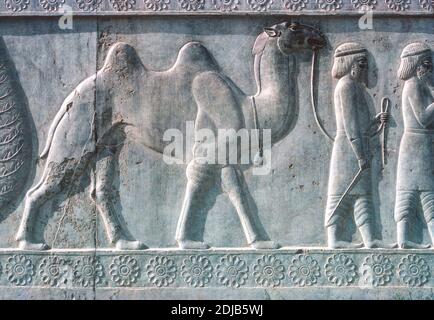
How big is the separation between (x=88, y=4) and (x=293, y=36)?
1.60m

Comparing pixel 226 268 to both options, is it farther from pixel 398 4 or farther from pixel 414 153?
pixel 398 4

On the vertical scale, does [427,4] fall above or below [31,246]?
above

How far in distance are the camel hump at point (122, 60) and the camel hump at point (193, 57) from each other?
0.33 m

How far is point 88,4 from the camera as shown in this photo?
5.31 meters

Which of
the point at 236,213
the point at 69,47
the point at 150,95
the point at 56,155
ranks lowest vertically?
the point at 236,213

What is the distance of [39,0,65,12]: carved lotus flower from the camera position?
532 cm

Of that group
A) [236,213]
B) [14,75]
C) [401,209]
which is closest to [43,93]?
[14,75]

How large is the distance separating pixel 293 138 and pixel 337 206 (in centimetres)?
62

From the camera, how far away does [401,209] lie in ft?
17.1

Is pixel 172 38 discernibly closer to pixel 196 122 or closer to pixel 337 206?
pixel 196 122

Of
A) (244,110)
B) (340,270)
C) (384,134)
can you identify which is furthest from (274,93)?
(340,270)

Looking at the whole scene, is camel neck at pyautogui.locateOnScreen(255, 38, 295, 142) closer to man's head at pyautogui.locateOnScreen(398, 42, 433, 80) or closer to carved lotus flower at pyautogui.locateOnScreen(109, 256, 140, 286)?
man's head at pyautogui.locateOnScreen(398, 42, 433, 80)

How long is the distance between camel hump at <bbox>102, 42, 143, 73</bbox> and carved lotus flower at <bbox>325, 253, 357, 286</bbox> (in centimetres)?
209

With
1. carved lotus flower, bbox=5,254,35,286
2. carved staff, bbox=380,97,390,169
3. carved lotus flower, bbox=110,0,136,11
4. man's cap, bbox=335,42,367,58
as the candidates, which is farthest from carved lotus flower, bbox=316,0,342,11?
carved lotus flower, bbox=5,254,35,286
